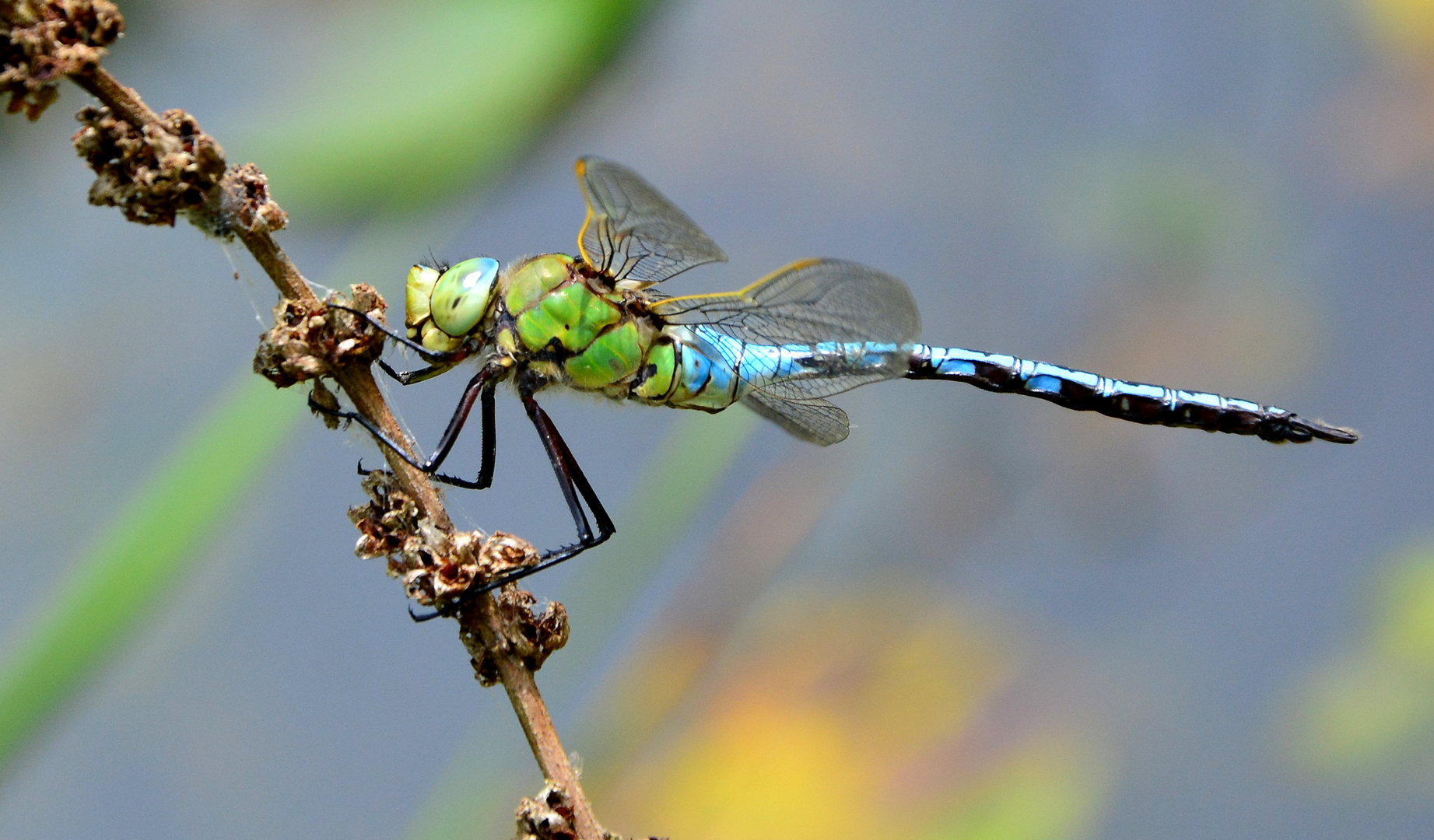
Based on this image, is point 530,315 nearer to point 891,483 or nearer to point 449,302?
point 449,302

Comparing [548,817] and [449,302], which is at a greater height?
[449,302]

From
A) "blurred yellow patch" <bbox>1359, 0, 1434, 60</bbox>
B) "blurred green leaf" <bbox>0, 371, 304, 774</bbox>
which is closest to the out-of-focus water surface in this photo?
"blurred yellow patch" <bbox>1359, 0, 1434, 60</bbox>

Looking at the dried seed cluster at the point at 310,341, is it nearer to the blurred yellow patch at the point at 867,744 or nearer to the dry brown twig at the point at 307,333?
the dry brown twig at the point at 307,333

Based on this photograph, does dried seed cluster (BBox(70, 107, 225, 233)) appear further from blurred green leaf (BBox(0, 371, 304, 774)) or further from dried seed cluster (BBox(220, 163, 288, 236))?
blurred green leaf (BBox(0, 371, 304, 774))

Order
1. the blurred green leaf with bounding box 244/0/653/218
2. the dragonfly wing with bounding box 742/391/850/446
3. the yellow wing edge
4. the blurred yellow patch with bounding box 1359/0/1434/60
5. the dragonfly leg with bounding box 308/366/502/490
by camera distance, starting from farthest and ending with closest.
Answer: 1. the blurred yellow patch with bounding box 1359/0/1434/60
2. the blurred green leaf with bounding box 244/0/653/218
3. the dragonfly wing with bounding box 742/391/850/446
4. the yellow wing edge
5. the dragonfly leg with bounding box 308/366/502/490

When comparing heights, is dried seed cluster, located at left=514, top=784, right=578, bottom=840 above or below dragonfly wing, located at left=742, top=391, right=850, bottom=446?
below

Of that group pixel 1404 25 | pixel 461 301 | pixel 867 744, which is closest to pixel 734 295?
pixel 461 301

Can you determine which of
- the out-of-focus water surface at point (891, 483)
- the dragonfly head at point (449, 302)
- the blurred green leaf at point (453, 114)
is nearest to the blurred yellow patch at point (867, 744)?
the out-of-focus water surface at point (891, 483)
